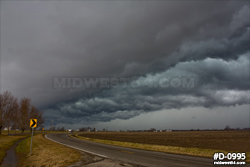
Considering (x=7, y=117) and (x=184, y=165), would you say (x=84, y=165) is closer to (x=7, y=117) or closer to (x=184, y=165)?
(x=184, y=165)

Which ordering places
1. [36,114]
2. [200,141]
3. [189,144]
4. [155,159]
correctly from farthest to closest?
[36,114]
[200,141]
[189,144]
[155,159]

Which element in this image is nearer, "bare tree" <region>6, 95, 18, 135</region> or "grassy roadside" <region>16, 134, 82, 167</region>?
"grassy roadside" <region>16, 134, 82, 167</region>

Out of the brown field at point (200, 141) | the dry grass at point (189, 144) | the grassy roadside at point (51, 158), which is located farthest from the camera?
the brown field at point (200, 141)

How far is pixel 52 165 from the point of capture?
12.0 metres

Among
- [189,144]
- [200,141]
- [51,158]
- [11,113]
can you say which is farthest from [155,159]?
[11,113]

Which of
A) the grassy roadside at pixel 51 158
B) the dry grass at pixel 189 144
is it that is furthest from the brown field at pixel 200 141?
the grassy roadside at pixel 51 158

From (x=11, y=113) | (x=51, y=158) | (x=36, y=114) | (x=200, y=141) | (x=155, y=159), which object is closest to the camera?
(x=155, y=159)

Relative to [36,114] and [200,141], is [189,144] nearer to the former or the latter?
[200,141]

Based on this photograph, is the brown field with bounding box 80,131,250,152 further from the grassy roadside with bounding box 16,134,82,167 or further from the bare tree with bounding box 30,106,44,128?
the bare tree with bounding box 30,106,44,128

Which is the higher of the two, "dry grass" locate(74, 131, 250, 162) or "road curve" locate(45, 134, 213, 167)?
"road curve" locate(45, 134, 213, 167)

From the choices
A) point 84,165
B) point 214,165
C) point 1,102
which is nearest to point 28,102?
point 1,102

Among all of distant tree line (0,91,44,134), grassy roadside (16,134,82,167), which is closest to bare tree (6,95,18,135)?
distant tree line (0,91,44,134)

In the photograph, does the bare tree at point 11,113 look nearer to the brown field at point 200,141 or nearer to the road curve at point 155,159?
the brown field at point 200,141

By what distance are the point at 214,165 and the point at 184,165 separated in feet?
6.21
